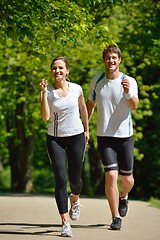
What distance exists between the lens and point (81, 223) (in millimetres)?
9148

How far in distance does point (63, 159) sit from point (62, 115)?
52cm

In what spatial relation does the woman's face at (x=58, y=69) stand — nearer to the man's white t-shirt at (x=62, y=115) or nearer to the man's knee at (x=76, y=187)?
the man's white t-shirt at (x=62, y=115)

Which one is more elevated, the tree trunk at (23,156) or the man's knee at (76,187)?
the man's knee at (76,187)

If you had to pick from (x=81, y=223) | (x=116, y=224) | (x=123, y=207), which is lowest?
(x=81, y=223)

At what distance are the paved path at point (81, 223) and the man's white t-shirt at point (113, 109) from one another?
121 centimetres

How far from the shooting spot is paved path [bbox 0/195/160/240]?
307 inches

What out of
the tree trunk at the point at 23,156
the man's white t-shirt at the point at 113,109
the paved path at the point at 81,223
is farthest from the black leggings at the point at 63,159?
the tree trunk at the point at 23,156

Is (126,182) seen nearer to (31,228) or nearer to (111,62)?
(31,228)

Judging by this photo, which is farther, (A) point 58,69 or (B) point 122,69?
(B) point 122,69

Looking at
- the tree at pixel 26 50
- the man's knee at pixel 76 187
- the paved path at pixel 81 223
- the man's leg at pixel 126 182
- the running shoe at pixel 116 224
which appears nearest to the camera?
the paved path at pixel 81 223

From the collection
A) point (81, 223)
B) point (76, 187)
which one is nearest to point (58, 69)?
point (76, 187)

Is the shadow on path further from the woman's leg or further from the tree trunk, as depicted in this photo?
the tree trunk

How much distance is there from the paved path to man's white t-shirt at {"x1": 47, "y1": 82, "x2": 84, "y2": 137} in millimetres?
1207

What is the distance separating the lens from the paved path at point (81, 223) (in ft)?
25.6
